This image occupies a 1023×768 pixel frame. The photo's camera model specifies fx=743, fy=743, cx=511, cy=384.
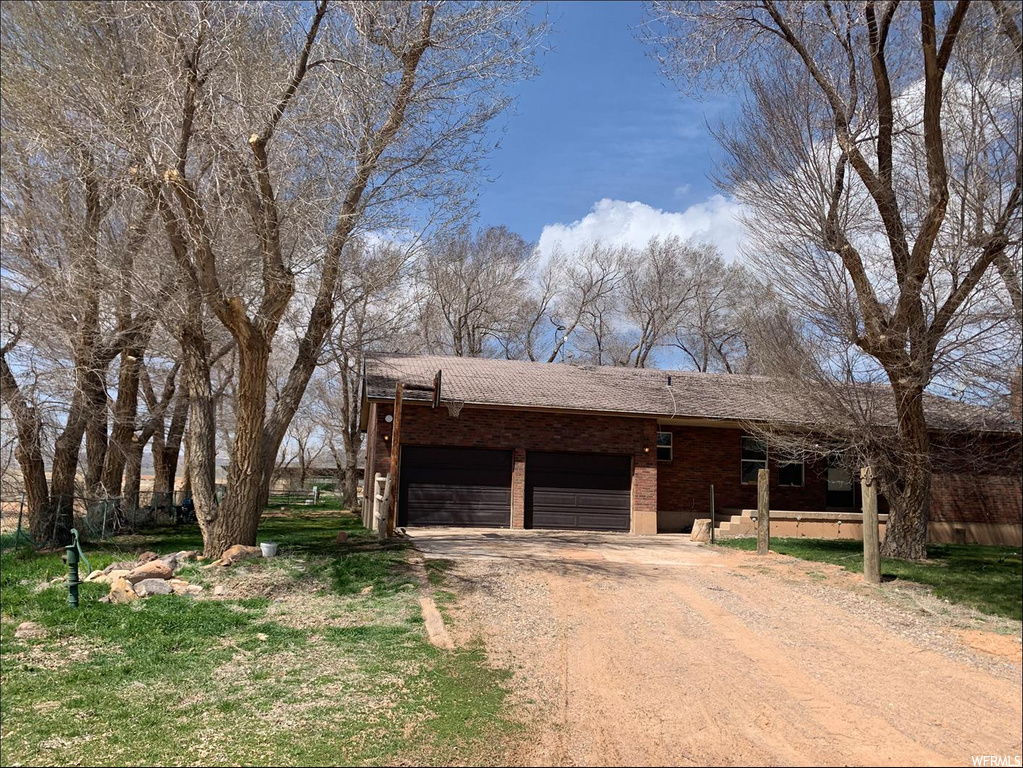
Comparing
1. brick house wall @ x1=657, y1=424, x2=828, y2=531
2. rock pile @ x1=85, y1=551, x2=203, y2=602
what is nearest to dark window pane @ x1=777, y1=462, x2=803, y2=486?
brick house wall @ x1=657, y1=424, x2=828, y2=531

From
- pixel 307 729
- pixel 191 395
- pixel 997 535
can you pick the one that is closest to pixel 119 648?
pixel 307 729

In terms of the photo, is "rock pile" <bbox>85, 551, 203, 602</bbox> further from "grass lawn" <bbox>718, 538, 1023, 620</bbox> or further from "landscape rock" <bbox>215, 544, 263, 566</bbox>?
"grass lawn" <bbox>718, 538, 1023, 620</bbox>

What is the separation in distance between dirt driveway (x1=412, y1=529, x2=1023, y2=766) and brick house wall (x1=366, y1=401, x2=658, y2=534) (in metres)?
7.60

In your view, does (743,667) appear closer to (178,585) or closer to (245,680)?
(245,680)

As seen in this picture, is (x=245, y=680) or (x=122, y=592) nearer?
(x=245, y=680)

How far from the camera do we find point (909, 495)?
11953 millimetres

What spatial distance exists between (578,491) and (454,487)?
127 inches

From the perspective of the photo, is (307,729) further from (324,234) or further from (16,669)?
(324,234)

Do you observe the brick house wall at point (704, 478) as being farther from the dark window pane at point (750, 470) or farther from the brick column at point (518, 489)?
the brick column at point (518, 489)

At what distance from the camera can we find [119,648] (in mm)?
7301

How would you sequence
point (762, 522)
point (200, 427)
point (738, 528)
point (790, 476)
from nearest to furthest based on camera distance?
1. point (200, 427)
2. point (762, 522)
3. point (738, 528)
4. point (790, 476)

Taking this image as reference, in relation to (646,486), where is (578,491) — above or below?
below

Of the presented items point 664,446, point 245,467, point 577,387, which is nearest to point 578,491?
point 664,446

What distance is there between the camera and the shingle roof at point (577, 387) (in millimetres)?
18438
